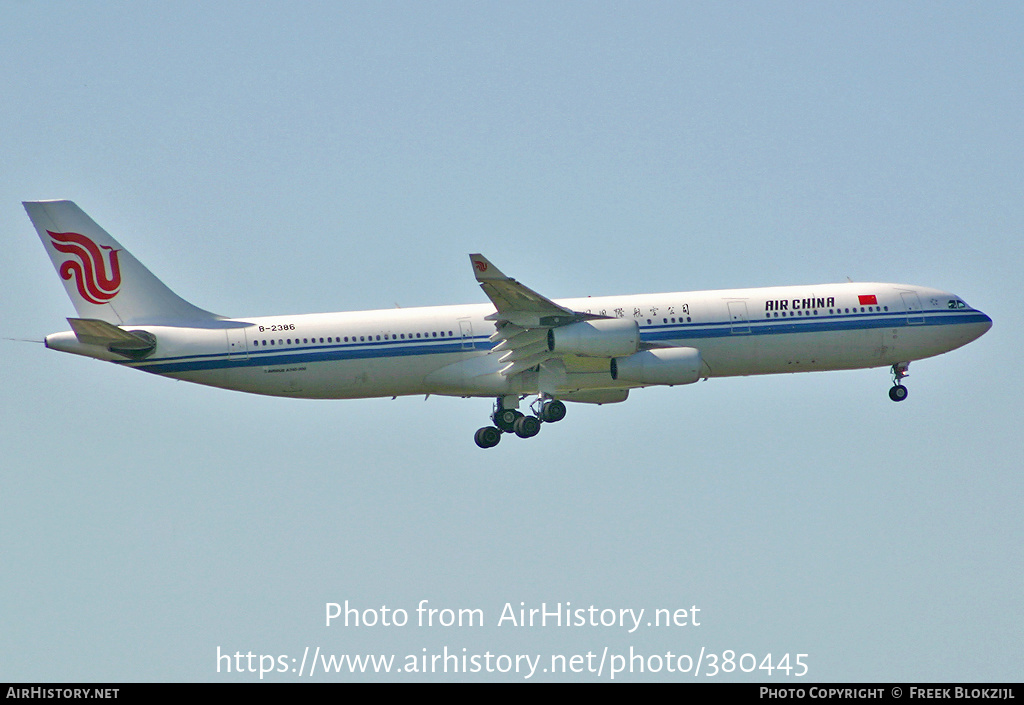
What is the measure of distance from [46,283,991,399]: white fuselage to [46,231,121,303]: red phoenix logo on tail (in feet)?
7.54

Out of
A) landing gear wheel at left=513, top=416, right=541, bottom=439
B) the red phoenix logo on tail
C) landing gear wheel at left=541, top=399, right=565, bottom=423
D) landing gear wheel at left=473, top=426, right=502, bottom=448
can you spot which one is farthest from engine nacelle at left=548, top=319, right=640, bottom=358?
the red phoenix logo on tail

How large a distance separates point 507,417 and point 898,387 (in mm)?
16522

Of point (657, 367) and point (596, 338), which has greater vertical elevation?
point (596, 338)

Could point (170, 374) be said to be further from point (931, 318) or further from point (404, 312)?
point (931, 318)

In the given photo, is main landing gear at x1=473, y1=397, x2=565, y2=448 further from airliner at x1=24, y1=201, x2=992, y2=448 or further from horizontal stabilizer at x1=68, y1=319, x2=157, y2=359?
horizontal stabilizer at x1=68, y1=319, x2=157, y2=359

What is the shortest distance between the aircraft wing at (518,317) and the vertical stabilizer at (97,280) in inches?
437

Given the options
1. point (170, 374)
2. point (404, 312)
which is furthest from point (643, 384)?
point (170, 374)

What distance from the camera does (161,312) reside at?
52.5 metres

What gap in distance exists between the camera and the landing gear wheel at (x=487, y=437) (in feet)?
178

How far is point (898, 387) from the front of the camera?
2235 inches

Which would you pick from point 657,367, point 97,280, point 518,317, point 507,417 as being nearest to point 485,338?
point 518,317

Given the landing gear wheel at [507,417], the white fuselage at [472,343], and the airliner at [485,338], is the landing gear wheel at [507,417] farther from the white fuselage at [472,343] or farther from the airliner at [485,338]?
the white fuselage at [472,343]

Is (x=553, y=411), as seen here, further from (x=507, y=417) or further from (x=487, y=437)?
(x=487, y=437)

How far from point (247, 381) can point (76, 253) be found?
8.61 metres
